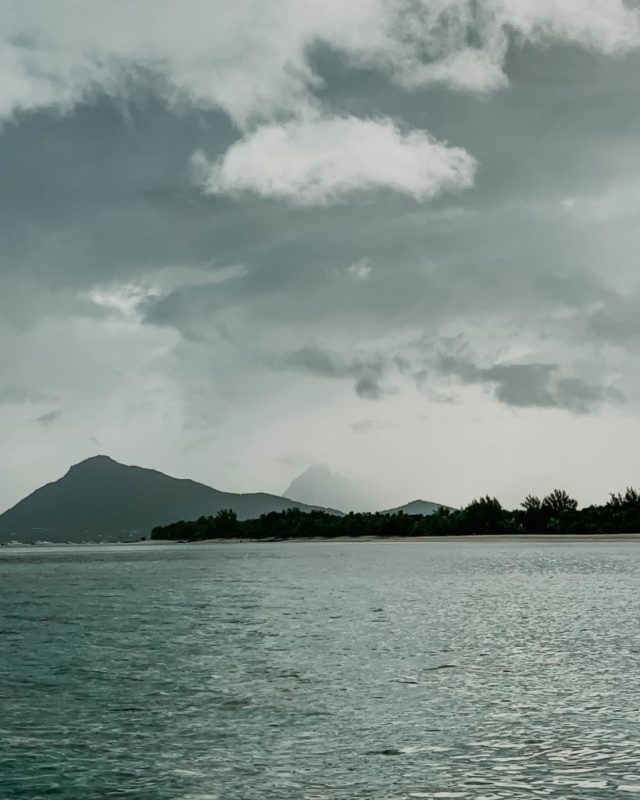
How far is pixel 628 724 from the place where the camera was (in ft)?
69.3

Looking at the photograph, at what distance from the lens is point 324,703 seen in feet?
82.5

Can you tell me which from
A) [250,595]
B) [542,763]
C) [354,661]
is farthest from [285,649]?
[250,595]

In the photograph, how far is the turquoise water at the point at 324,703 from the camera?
17234 mm

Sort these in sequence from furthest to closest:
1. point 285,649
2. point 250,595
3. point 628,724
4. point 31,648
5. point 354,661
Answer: point 250,595, point 31,648, point 285,649, point 354,661, point 628,724

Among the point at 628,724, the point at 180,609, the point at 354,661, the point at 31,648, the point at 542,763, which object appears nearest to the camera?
the point at 542,763

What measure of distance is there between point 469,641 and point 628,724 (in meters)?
17.1

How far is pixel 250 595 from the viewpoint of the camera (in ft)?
228

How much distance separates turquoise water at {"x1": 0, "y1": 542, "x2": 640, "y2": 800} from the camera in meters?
17.2

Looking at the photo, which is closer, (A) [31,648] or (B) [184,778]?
(B) [184,778]

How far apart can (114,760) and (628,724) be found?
38.5 ft

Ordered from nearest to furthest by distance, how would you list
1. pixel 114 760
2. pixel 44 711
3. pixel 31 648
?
pixel 114 760, pixel 44 711, pixel 31 648

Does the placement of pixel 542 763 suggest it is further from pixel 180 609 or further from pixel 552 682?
pixel 180 609

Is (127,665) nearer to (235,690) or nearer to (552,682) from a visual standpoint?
(235,690)

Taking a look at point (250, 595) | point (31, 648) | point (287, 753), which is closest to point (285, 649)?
point (31, 648)
